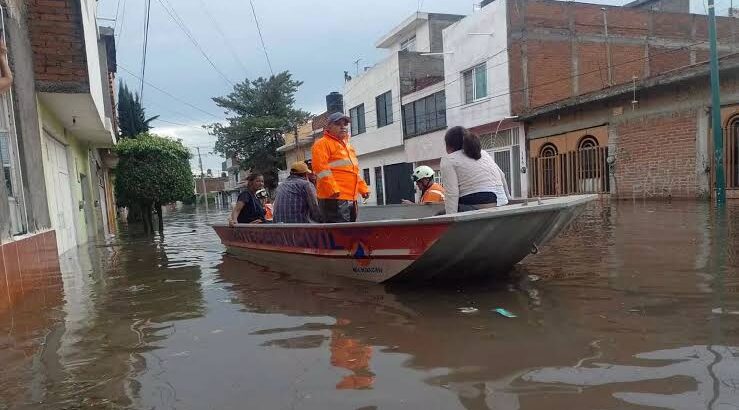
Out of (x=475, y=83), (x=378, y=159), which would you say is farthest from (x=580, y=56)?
(x=378, y=159)

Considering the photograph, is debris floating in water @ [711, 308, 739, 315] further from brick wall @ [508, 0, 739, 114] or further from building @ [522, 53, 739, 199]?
→ brick wall @ [508, 0, 739, 114]

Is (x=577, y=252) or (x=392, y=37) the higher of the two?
(x=392, y=37)

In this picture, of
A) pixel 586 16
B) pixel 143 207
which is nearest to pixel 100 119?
pixel 143 207

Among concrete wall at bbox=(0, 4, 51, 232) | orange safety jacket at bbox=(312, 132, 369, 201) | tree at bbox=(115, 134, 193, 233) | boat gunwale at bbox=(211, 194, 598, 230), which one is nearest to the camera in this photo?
boat gunwale at bbox=(211, 194, 598, 230)

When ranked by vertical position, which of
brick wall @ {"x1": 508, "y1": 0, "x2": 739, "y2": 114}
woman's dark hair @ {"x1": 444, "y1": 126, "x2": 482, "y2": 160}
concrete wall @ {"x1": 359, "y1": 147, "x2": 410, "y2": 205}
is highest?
brick wall @ {"x1": 508, "y1": 0, "x2": 739, "y2": 114}

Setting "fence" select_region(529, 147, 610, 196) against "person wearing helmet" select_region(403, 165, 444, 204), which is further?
"fence" select_region(529, 147, 610, 196)

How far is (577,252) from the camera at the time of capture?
6.18 metres

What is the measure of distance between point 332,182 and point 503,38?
14.5 metres

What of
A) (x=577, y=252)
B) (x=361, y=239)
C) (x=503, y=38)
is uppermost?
(x=503, y=38)

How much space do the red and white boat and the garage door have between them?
514 cm

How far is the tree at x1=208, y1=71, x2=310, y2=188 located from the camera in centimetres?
3306

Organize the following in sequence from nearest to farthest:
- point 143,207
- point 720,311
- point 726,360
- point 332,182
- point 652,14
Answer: point 726,360 → point 720,311 → point 332,182 → point 143,207 → point 652,14

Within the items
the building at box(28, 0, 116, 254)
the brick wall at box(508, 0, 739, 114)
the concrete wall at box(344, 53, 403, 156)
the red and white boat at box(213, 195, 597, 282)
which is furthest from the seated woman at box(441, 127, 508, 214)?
the concrete wall at box(344, 53, 403, 156)

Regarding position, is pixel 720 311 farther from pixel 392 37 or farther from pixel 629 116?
pixel 392 37
